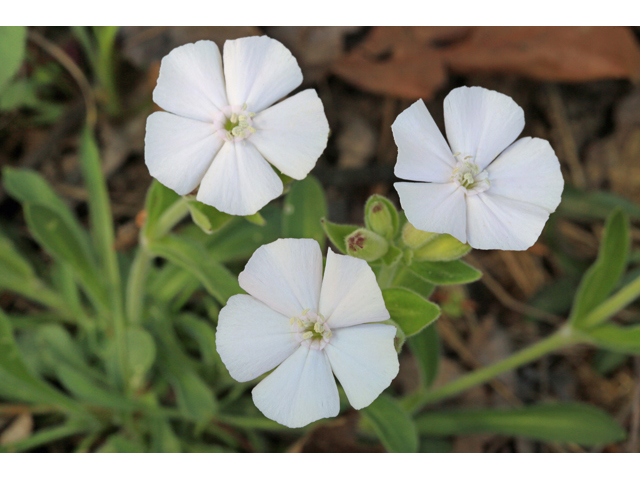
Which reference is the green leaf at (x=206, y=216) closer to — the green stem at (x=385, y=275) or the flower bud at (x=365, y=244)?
the flower bud at (x=365, y=244)

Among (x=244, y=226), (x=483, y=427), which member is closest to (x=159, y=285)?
(x=244, y=226)

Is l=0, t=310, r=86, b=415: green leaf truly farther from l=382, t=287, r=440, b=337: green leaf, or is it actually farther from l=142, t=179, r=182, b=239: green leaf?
l=382, t=287, r=440, b=337: green leaf

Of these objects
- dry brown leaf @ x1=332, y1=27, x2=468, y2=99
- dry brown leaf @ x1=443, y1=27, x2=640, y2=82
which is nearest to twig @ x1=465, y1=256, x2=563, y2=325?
dry brown leaf @ x1=332, y1=27, x2=468, y2=99

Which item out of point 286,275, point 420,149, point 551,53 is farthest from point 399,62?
point 286,275

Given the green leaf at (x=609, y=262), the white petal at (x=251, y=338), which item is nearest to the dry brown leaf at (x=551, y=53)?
the green leaf at (x=609, y=262)

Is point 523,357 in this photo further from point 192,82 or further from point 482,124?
point 192,82

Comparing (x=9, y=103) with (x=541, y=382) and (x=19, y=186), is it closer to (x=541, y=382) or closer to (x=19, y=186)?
(x=19, y=186)
